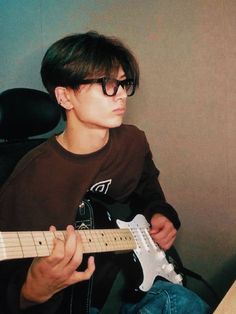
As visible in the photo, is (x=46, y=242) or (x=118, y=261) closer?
(x=46, y=242)

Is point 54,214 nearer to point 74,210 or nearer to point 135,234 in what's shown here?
point 74,210

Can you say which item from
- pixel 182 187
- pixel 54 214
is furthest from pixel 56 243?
pixel 182 187

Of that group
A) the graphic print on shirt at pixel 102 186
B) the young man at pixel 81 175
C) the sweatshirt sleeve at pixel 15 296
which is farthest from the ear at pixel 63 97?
Answer: the sweatshirt sleeve at pixel 15 296

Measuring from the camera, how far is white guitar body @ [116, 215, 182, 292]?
3.65 ft

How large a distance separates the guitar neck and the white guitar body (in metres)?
0.06

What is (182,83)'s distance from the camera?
59.5 inches

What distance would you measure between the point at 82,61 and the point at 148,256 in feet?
2.23

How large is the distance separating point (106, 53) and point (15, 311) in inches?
32.3

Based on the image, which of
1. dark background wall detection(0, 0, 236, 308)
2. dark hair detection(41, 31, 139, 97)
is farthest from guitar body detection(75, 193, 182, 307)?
dark background wall detection(0, 0, 236, 308)

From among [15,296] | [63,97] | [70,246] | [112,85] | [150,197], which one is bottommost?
[15,296]

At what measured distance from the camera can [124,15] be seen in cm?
153

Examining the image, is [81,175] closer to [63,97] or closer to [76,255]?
[63,97]

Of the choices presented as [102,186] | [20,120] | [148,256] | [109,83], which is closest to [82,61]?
[109,83]

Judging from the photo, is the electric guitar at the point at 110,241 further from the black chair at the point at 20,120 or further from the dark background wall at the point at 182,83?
the dark background wall at the point at 182,83
